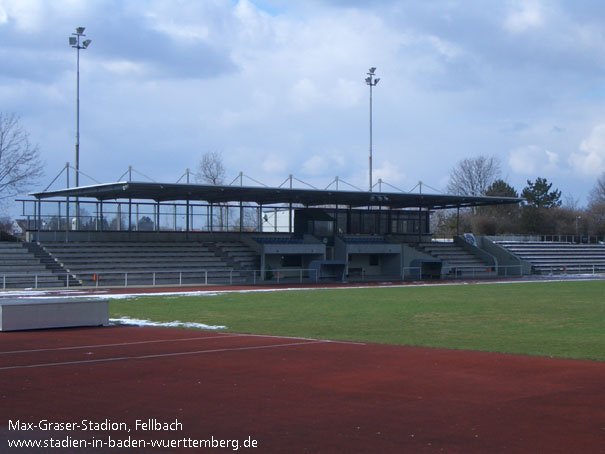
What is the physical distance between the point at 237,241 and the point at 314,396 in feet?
138

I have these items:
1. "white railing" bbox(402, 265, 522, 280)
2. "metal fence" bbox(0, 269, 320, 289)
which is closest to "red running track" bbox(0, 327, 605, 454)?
"metal fence" bbox(0, 269, 320, 289)

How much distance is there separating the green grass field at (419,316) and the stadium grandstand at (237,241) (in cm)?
1142

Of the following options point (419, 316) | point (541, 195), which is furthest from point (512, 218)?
point (419, 316)

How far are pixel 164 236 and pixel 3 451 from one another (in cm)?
4360

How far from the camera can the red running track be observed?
8.00 metres

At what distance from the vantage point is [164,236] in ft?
165

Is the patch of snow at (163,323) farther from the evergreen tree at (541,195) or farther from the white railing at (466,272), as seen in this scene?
the evergreen tree at (541,195)

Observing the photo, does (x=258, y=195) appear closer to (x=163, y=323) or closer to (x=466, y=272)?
(x=466, y=272)

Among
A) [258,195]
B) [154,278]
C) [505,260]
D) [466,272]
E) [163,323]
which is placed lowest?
[163,323]

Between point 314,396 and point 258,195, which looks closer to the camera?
point 314,396

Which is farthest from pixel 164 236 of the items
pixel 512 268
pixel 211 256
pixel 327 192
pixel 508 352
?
pixel 508 352

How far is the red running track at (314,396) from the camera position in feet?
26.2

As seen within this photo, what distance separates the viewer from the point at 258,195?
48.2 meters

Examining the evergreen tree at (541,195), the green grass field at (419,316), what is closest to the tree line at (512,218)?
the evergreen tree at (541,195)
